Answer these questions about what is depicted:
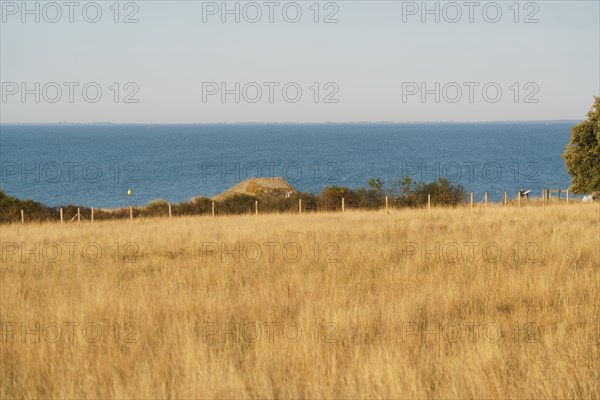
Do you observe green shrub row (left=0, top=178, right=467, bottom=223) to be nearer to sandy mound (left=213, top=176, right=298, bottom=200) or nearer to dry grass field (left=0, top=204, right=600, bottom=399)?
sandy mound (left=213, top=176, right=298, bottom=200)

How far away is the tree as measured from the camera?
36844 millimetres

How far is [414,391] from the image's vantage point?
19.5ft

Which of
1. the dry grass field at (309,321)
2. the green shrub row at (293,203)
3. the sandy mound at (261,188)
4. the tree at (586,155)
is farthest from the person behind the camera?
the sandy mound at (261,188)

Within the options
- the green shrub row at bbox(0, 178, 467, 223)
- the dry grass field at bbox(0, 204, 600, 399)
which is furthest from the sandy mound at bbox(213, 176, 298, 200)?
the dry grass field at bbox(0, 204, 600, 399)

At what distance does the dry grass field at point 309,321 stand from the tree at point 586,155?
2314cm

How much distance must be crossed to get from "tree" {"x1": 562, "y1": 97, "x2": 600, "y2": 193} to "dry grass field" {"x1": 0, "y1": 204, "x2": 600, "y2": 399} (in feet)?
75.9

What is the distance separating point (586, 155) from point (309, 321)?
3349 cm

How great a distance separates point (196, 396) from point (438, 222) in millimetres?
16897

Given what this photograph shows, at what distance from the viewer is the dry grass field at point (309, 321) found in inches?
250

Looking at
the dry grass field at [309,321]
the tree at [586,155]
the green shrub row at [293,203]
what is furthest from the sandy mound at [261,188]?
the dry grass field at [309,321]

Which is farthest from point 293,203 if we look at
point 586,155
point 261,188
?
point 586,155

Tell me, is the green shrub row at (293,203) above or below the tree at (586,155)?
below

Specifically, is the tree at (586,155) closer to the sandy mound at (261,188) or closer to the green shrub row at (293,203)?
the green shrub row at (293,203)

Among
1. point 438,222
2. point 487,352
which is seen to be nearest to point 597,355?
point 487,352
